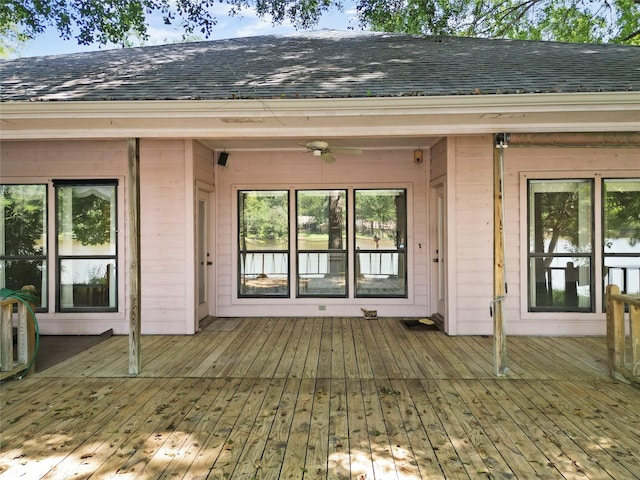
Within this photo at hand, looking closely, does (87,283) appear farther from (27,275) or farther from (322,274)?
(322,274)

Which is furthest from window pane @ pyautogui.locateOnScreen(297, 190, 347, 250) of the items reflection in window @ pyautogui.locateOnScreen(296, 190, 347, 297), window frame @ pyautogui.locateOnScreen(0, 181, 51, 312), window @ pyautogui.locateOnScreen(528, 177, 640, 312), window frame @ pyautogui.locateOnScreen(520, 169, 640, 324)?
window frame @ pyautogui.locateOnScreen(0, 181, 51, 312)

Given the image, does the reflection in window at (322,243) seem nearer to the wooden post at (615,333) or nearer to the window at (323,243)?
the window at (323,243)

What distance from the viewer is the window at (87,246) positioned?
20.8ft

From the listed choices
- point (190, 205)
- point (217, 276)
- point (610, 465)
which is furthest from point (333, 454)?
point (217, 276)

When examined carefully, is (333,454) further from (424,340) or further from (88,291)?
(88,291)

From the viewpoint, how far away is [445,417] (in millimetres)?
3482

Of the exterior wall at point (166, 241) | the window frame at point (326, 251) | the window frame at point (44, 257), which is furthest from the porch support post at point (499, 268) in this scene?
the window frame at point (44, 257)

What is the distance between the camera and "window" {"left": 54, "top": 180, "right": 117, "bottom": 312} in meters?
6.35

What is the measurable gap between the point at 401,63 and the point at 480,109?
189 centimetres

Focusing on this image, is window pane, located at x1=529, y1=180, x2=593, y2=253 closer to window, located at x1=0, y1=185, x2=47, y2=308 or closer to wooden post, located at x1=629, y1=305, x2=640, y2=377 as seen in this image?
wooden post, located at x1=629, y1=305, x2=640, y2=377

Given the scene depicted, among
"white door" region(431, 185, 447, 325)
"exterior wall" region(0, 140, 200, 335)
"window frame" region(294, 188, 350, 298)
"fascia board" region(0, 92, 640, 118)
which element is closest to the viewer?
"fascia board" region(0, 92, 640, 118)

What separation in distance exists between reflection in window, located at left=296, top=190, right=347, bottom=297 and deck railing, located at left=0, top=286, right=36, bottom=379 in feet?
12.6

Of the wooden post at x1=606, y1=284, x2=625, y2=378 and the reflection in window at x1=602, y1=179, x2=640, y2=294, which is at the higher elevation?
the reflection in window at x1=602, y1=179, x2=640, y2=294

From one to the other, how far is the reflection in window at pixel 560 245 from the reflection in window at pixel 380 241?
77.7 inches
